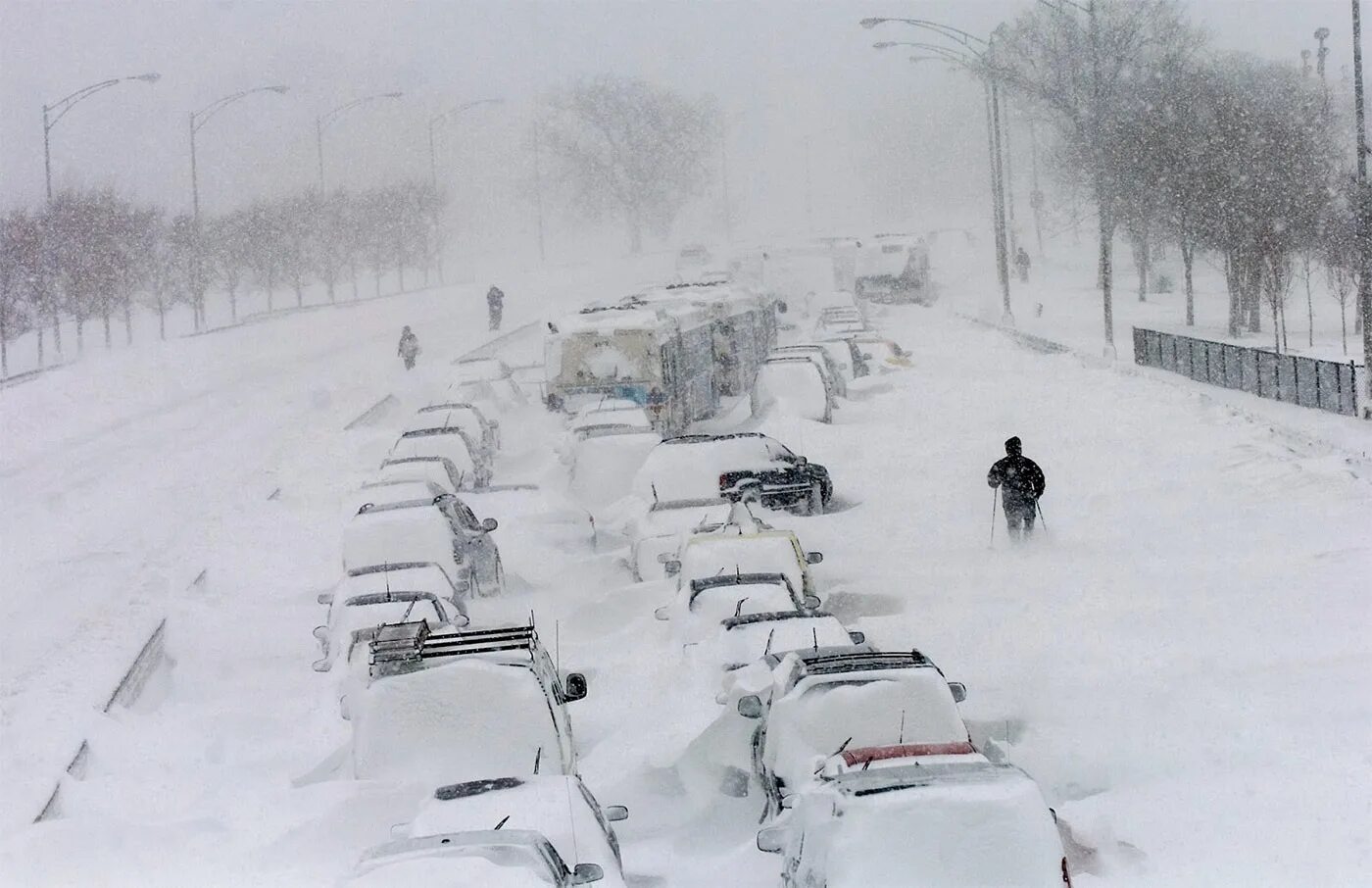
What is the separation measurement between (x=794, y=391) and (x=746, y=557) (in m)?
12.5

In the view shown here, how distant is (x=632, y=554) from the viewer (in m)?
15.2

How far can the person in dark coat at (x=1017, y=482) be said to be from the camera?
1602 cm

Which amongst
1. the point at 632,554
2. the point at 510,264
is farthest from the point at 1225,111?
the point at 510,264

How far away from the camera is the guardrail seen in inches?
352

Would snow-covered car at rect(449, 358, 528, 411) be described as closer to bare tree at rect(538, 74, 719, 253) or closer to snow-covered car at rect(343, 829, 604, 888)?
snow-covered car at rect(343, 829, 604, 888)

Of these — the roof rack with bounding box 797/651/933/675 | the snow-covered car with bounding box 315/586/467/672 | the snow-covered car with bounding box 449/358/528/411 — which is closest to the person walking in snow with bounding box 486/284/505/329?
the snow-covered car with bounding box 449/358/528/411

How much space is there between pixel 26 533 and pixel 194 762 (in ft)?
37.6

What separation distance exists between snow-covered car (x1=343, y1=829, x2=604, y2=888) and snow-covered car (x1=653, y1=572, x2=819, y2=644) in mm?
4715

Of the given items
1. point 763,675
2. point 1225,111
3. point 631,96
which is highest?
point 631,96

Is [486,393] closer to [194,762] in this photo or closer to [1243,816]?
[194,762]

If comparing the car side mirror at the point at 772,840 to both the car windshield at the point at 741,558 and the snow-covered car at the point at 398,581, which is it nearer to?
the car windshield at the point at 741,558

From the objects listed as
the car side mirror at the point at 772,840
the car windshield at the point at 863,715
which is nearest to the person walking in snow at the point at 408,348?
the car windshield at the point at 863,715

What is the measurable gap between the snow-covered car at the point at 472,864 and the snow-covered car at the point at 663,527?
777 cm

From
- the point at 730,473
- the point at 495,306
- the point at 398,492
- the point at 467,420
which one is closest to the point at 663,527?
the point at 730,473
